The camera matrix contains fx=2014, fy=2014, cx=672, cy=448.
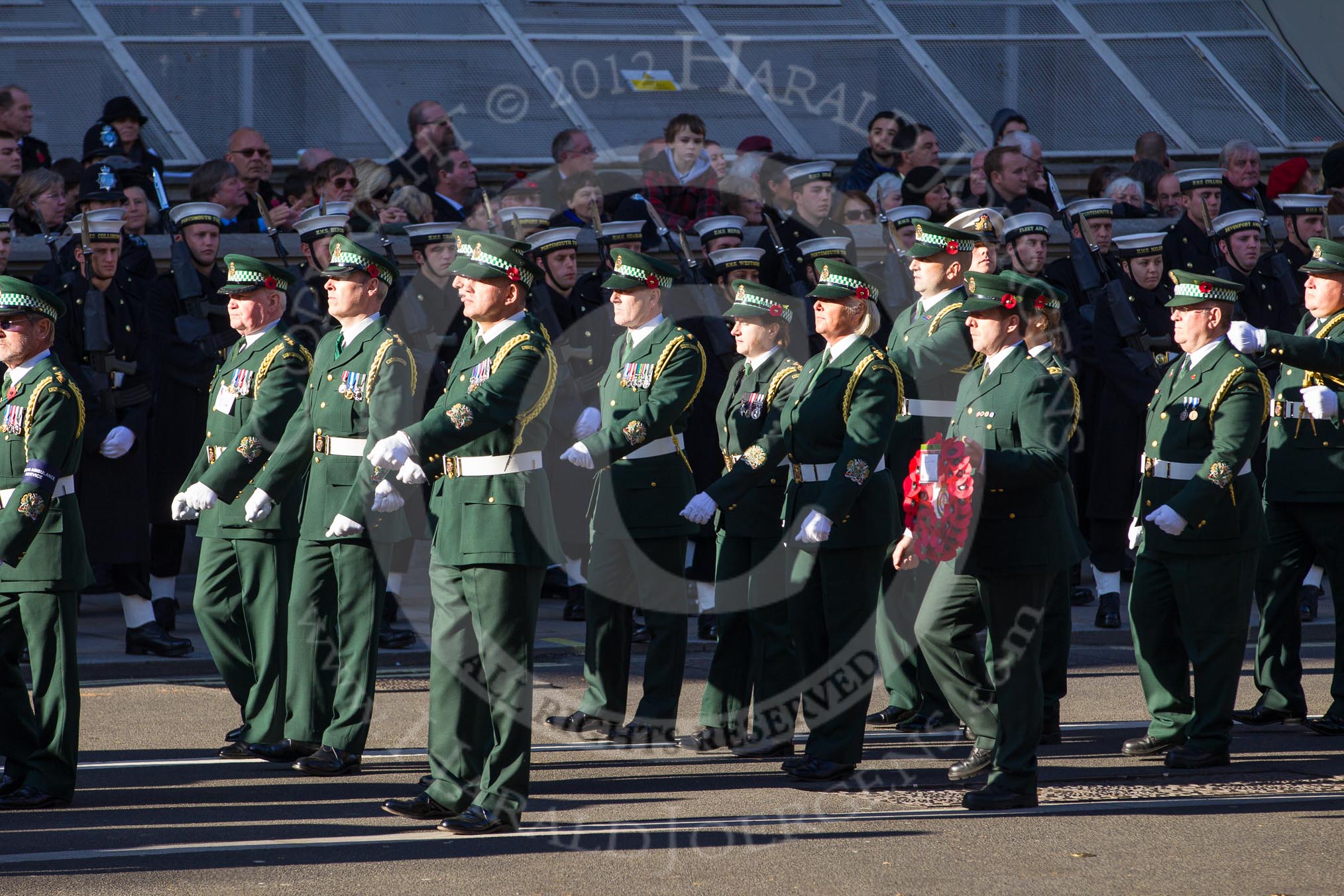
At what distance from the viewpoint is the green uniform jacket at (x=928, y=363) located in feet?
26.8

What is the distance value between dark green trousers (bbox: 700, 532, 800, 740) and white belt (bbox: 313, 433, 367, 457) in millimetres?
1510

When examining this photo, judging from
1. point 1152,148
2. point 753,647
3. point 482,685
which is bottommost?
point 482,685

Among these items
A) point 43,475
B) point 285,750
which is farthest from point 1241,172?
point 43,475

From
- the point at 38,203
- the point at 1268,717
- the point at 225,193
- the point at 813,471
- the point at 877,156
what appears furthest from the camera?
the point at 877,156

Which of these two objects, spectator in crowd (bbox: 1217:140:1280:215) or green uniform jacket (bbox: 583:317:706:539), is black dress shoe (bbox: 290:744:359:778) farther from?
spectator in crowd (bbox: 1217:140:1280:215)

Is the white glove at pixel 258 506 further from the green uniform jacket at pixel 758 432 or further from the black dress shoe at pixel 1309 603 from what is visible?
the black dress shoe at pixel 1309 603

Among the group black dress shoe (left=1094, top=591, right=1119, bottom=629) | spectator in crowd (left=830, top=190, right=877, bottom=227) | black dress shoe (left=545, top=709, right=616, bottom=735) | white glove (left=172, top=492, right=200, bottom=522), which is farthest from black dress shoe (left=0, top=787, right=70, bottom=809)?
spectator in crowd (left=830, top=190, right=877, bottom=227)

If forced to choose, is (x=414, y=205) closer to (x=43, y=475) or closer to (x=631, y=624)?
(x=631, y=624)

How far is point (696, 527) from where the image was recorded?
27.3 ft

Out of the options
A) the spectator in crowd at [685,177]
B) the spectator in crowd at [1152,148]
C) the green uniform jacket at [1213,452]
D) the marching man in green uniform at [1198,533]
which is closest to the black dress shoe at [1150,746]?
the marching man in green uniform at [1198,533]

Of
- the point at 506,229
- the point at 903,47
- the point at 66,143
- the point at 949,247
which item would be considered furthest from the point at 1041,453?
the point at 903,47

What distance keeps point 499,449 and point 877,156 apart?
6.82 metres

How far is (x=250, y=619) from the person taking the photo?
774 centimetres

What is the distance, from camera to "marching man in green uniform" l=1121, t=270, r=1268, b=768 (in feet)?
24.5
